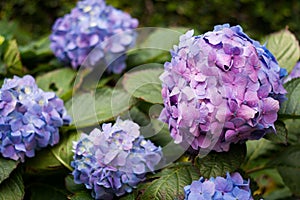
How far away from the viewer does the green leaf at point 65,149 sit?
1.23m

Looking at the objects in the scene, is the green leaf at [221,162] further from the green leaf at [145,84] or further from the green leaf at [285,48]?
the green leaf at [285,48]

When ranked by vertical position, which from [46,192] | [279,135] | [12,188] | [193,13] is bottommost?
[193,13]

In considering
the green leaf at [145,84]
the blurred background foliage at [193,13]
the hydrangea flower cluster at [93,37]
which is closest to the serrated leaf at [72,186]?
the green leaf at [145,84]

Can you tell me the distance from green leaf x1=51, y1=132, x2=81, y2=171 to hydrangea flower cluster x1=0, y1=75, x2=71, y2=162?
3 cm

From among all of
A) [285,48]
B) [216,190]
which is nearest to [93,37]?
[285,48]

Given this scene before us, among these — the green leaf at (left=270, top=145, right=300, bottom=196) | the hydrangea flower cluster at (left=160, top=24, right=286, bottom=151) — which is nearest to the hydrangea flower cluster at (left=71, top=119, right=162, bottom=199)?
the hydrangea flower cluster at (left=160, top=24, right=286, bottom=151)

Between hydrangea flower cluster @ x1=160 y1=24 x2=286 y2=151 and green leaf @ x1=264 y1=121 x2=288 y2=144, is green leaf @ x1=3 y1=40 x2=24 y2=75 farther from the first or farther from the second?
Result: green leaf @ x1=264 y1=121 x2=288 y2=144

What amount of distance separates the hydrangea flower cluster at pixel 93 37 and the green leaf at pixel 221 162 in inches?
25.3

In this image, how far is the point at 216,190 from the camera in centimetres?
94

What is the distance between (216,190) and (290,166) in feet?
1.35

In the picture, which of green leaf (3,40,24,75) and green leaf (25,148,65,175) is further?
green leaf (3,40,24,75)

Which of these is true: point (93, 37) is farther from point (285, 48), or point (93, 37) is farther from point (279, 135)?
point (279, 135)

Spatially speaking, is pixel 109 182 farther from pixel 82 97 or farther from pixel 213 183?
pixel 82 97

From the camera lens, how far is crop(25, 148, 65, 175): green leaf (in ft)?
4.08
